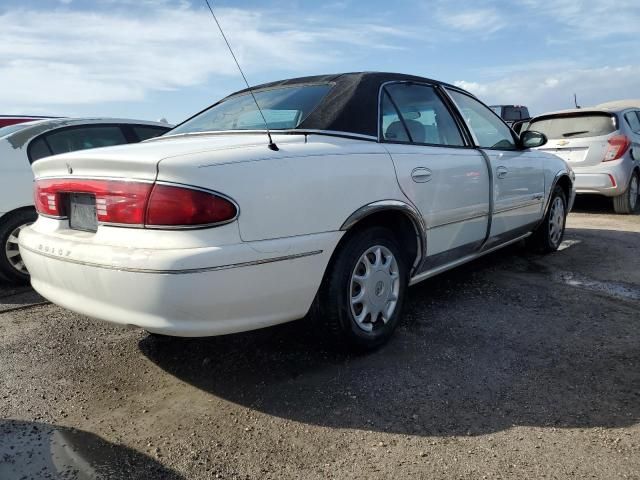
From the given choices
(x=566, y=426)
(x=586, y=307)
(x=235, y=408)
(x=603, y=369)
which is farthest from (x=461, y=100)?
(x=235, y=408)

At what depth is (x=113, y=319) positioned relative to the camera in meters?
2.40

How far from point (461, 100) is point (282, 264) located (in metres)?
2.40

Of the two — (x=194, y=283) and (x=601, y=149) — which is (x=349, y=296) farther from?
(x=601, y=149)

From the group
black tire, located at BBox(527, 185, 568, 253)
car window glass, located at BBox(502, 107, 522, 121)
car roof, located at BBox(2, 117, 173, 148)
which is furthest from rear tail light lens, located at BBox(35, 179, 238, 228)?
car window glass, located at BBox(502, 107, 522, 121)

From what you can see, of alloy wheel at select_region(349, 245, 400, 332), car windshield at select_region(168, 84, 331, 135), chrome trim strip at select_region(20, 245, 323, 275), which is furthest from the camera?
car windshield at select_region(168, 84, 331, 135)

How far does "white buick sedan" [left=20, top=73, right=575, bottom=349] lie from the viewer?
227cm

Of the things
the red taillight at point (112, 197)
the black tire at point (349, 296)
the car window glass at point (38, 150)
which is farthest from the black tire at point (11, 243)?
the black tire at point (349, 296)

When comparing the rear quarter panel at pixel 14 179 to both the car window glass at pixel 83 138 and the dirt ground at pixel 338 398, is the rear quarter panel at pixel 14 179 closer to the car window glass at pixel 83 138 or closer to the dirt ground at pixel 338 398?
the car window glass at pixel 83 138

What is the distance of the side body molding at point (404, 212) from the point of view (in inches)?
108

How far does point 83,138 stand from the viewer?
17.0 feet

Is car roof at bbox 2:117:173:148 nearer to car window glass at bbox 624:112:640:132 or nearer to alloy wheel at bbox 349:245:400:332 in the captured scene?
alloy wheel at bbox 349:245:400:332

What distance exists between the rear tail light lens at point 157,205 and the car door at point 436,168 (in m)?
1.20

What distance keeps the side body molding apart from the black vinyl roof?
1.39ft

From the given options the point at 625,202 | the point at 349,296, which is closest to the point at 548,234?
the point at 349,296
